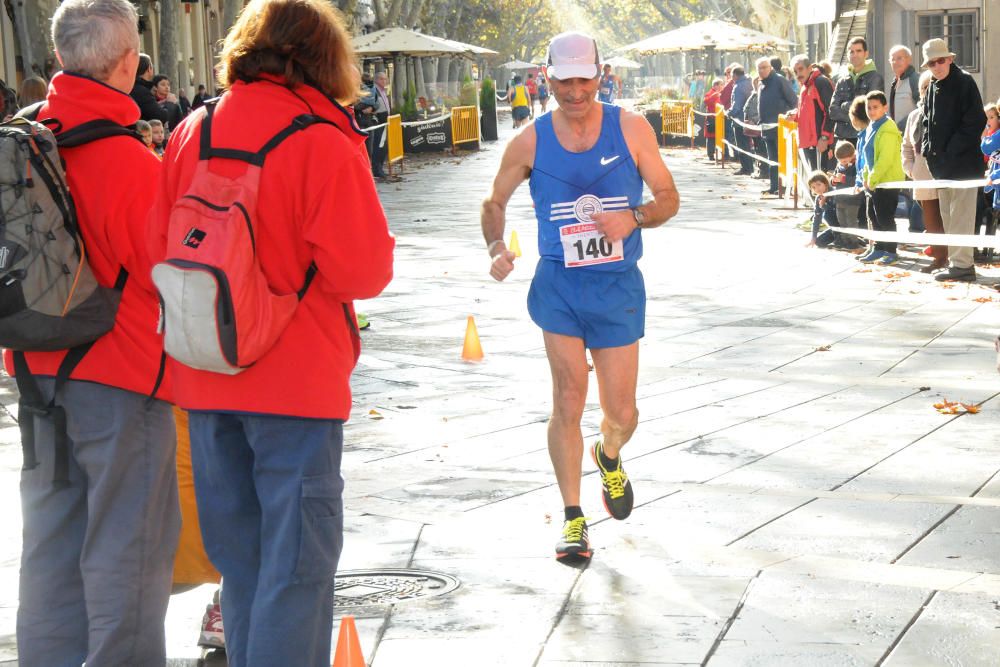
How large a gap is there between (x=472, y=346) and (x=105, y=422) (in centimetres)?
594

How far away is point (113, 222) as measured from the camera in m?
3.64

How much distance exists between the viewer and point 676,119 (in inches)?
1467

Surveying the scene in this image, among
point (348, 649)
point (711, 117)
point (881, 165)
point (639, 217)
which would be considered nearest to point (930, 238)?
point (881, 165)

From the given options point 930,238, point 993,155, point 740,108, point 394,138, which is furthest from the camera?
point 394,138

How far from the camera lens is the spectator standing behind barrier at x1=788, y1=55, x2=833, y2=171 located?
17953mm

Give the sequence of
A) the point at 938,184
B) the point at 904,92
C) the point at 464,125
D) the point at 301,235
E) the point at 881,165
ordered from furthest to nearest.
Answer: the point at 464,125, the point at 904,92, the point at 881,165, the point at 938,184, the point at 301,235

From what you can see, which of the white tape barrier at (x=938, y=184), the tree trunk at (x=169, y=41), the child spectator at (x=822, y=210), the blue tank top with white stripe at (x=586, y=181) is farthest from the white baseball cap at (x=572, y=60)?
the tree trunk at (x=169, y=41)

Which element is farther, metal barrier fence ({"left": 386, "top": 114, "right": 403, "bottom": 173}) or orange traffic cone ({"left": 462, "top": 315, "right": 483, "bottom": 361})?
metal barrier fence ({"left": 386, "top": 114, "right": 403, "bottom": 173})

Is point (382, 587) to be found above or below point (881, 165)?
below

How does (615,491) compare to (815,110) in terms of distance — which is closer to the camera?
(615,491)

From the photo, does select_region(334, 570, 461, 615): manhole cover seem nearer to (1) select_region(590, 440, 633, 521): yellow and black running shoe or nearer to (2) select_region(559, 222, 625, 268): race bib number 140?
(1) select_region(590, 440, 633, 521): yellow and black running shoe

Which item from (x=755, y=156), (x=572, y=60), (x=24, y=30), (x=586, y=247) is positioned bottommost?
(x=755, y=156)

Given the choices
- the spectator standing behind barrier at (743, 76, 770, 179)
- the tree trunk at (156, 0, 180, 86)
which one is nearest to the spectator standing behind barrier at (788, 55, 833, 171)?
→ the spectator standing behind barrier at (743, 76, 770, 179)

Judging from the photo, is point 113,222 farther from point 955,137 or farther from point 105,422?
point 955,137
